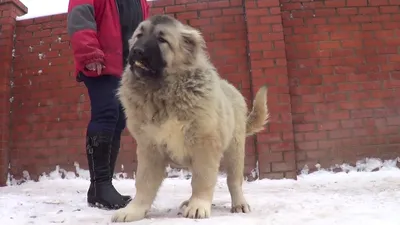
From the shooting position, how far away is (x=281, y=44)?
15.2 feet

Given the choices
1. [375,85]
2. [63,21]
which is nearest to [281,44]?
[375,85]

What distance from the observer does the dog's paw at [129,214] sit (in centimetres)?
211

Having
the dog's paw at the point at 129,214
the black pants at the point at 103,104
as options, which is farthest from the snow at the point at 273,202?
the black pants at the point at 103,104

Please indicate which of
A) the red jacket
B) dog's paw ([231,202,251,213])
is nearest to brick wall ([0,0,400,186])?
dog's paw ([231,202,251,213])

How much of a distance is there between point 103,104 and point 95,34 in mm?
540

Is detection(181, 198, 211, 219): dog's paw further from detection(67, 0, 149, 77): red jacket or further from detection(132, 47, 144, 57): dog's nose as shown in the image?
detection(67, 0, 149, 77): red jacket

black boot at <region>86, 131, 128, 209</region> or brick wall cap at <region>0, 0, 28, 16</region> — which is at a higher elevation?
brick wall cap at <region>0, 0, 28, 16</region>

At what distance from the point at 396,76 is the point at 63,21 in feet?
15.3

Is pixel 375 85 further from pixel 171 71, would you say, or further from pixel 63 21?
pixel 63 21

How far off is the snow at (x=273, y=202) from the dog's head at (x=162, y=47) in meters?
0.94

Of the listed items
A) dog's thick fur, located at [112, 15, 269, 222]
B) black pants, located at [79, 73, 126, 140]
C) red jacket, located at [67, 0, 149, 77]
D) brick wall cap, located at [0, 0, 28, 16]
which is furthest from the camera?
brick wall cap, located at [0, 0, 28, 16]

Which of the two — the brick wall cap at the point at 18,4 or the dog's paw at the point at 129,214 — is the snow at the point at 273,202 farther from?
the brick wall cap at the point at 18,4

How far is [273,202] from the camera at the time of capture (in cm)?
282

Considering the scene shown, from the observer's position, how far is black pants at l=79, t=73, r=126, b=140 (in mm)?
2789
